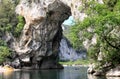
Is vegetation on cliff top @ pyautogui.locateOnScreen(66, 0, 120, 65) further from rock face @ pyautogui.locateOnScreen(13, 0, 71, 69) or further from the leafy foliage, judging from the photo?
the leafy foliage

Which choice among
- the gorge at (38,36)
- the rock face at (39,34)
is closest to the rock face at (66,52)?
the gorge at (38,36)

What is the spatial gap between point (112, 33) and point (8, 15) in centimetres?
4159

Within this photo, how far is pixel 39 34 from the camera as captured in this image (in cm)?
6172

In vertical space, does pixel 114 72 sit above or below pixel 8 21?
below

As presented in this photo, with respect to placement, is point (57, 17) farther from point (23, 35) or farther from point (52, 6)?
point (23, 35)

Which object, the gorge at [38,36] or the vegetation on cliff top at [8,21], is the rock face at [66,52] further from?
the gorge at [38,36]

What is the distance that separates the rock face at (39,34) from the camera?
191ft

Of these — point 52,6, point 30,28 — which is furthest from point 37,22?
point 52,6

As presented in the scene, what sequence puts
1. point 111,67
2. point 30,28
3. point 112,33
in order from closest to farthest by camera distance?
point 112,33 < point 111,67 < point 30,28

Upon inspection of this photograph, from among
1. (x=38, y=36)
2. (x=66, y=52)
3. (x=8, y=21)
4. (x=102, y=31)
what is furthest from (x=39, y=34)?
(x=66, y=52)

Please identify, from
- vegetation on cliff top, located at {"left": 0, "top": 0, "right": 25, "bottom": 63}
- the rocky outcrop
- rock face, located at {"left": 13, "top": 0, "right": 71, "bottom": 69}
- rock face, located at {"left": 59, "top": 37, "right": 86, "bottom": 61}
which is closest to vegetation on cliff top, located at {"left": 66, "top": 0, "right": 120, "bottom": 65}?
the rocky outcrop

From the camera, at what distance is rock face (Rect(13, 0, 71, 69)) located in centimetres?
5828

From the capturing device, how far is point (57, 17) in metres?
58.9

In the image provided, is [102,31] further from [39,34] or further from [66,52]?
[66,52]
